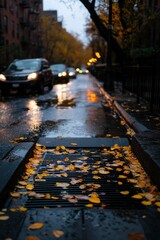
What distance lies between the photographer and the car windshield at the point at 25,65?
19.3 m

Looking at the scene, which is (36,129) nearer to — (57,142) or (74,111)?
(57,142)

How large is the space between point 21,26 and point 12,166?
5417cm

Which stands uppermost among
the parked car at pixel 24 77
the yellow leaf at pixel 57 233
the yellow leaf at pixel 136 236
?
the parked car at pixel 24 77

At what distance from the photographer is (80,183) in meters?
4.58

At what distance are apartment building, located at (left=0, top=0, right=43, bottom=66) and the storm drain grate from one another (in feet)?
119

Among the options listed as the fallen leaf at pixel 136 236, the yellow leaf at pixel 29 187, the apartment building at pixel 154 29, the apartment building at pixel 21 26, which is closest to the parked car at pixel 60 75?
the apartment building at pixel 21 26

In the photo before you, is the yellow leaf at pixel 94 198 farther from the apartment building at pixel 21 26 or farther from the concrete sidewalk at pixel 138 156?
the apartment building at pixel 21 26

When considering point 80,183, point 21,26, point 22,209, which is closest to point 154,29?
point 80,183

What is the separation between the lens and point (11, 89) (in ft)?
59.1

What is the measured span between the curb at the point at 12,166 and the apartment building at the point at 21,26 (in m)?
35.8

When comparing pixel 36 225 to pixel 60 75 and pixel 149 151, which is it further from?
pixel 60 75

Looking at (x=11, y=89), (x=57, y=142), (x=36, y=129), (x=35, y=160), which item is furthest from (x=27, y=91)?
(x=35, y=160)

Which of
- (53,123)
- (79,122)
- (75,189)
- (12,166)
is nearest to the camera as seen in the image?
(75,189)

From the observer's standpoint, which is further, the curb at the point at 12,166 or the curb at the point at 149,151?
the curb at the point at 149,151
